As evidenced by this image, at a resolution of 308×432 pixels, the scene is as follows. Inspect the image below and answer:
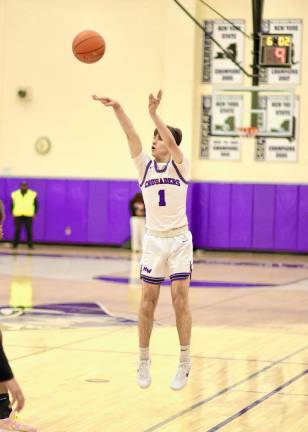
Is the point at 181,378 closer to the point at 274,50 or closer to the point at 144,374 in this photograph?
the point at 144,374

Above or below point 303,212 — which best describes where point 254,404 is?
below

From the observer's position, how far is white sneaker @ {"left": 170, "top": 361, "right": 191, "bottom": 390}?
27.5ft

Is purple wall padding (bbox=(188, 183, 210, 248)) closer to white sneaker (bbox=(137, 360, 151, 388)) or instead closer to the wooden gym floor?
the wooden gym floor

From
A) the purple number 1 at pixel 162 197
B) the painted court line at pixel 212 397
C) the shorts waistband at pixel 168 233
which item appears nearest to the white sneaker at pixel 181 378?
the painted court line at pixel 212 397

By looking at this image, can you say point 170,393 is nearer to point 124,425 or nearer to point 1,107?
point 124,425

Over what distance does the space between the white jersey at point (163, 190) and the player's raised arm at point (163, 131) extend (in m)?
0.11

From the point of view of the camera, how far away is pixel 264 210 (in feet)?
95.4

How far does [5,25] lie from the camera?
30516mm

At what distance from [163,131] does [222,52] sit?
69.9 feet

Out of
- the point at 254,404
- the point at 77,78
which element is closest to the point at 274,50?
the point at 77,78

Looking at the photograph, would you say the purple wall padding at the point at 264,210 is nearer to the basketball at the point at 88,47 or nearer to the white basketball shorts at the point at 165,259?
the basketball at the point at 88,47

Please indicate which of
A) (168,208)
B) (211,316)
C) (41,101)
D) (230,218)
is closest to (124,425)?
(168,208)

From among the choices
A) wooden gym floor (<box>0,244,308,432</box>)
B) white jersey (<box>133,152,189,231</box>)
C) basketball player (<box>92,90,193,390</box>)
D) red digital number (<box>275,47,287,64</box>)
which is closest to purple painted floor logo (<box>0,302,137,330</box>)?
wooden gym floor (<box>0,244,308,432</box>)

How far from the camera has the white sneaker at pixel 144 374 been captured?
8383 millimetres
